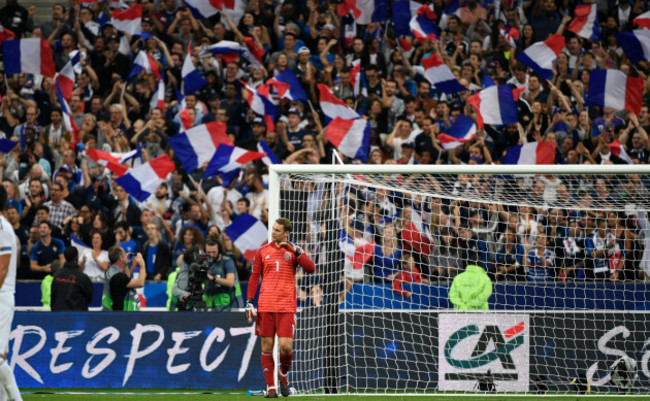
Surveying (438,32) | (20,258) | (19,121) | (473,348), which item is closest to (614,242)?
(473,348)

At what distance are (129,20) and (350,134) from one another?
232 inches

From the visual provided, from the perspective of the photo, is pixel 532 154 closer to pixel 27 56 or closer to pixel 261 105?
pixel 261 105

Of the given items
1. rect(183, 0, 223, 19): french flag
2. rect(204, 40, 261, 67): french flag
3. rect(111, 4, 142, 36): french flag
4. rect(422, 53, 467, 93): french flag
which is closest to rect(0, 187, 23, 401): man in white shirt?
rect(422, 53, 467, 93): french flag

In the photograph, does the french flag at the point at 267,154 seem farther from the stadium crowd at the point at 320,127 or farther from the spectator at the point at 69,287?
the spectator at the point at 69,287

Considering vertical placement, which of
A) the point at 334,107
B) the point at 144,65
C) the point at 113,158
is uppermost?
the point at 144,65

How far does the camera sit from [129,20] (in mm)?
20047

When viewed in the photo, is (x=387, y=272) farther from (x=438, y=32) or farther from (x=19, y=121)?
(x=19, y=121)

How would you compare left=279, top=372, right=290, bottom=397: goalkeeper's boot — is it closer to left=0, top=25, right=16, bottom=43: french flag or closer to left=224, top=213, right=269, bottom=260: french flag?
left=224, top=213, right=269, bottom=260: french flag

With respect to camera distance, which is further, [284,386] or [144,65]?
[144,65]

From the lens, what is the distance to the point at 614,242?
14203 millimetres

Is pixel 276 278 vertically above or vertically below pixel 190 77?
below

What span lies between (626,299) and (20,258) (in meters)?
9.26

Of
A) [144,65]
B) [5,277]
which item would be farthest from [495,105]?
[5,277]

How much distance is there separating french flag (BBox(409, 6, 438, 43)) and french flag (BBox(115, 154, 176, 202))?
5.43m
